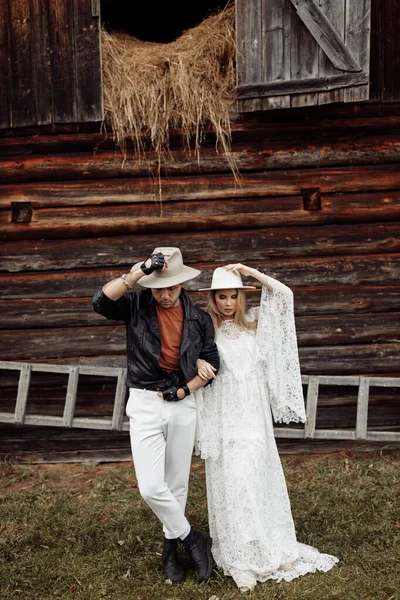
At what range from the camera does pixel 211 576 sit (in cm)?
406

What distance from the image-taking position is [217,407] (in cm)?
415

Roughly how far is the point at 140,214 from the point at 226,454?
2592mm

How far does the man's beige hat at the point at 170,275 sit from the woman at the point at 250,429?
236 millimetres

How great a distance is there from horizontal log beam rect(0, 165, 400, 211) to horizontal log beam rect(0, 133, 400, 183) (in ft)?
0.23

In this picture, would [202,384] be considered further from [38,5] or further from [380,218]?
[38,5]

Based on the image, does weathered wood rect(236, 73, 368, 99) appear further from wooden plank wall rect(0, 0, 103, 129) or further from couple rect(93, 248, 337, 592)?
couple rect(93, 248, 337, 592)

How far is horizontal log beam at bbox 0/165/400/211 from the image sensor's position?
592 cm

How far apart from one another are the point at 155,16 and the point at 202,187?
9.91 feet

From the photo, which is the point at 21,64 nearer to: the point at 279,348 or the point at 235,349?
the point at 235,349

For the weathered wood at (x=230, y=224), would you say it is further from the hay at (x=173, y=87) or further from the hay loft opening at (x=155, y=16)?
the hay loft opening at (x=155, y=16)

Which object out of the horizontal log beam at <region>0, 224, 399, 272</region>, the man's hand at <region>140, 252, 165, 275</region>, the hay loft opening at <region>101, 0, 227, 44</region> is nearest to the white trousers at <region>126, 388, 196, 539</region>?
the man's hand at <region>140, 252, 165, 275</region>

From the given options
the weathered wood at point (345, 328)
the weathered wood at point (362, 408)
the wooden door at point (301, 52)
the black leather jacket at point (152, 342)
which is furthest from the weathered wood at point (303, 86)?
the weathered wood at point (362, 408)

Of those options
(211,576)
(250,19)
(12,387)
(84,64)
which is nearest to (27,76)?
(84,64)

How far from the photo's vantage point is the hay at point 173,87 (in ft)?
18.5
